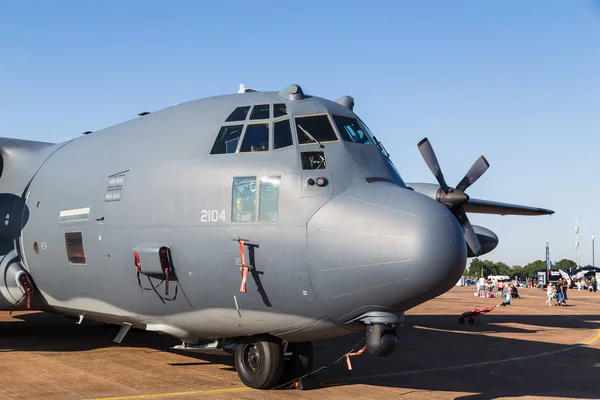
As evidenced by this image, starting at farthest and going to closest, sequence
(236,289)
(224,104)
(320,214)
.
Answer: (224,104), (236,289), (320,214)

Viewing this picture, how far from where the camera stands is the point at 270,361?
33.3ft

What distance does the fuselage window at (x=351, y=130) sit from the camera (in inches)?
398

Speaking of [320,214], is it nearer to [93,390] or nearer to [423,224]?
[423,224]

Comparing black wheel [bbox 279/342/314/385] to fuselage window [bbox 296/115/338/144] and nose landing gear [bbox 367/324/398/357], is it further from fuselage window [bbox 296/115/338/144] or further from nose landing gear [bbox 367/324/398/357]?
fuselage window [bbox 296/115/338/144]

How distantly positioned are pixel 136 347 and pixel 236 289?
717 cm

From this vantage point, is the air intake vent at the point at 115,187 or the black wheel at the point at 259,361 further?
the air intake vent at the point at 115,187

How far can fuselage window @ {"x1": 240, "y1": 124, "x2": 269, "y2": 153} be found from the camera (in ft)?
32.8

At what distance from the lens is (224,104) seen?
10.9 metres

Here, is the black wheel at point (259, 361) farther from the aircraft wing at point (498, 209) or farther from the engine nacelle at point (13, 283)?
the aircraft wing at point (498, 209)

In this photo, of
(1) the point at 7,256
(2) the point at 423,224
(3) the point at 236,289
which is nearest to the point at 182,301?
(3) the point at 236,289

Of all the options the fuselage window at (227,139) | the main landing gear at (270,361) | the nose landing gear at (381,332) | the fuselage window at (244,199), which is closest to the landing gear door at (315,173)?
the fuselage window at (244,199)

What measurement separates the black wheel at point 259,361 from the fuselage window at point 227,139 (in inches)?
121

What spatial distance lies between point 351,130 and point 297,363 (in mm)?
4012

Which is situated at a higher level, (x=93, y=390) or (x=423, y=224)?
(x=423, y=224)
